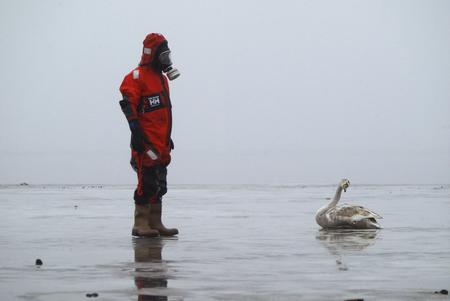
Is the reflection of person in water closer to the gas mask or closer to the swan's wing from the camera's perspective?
the gas mask

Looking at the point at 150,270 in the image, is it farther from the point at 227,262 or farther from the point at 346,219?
the point at 346,219

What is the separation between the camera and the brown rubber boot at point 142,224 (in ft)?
37.6

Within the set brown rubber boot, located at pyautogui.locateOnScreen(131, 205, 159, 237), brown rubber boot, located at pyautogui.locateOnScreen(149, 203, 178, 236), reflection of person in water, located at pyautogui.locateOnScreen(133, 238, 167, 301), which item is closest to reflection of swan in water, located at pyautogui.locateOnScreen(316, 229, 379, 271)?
reflection of person in water, located at pyautogui.locateOnScreen(133, 238, 167, 301)

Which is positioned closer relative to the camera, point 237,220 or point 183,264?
point 183,264

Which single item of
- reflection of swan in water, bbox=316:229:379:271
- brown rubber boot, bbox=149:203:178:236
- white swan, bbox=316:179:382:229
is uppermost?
white swan, bbox=316:179:382:229

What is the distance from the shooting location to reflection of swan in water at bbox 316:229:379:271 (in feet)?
29.9

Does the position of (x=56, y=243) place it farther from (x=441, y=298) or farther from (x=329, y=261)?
(x=441, y=298)

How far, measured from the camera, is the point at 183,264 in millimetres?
8016

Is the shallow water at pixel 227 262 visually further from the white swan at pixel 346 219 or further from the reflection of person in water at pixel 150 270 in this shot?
the white swan at pixel 346 219

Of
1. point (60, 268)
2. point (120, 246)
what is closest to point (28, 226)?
point (120, 246)

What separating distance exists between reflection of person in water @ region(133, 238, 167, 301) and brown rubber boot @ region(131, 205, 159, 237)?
71 cm

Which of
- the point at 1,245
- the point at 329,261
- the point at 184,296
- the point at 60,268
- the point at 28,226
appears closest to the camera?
the point at 184,296

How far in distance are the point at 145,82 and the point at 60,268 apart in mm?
4349

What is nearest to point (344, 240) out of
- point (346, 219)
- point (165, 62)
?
point (346, 219)
